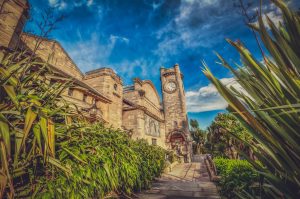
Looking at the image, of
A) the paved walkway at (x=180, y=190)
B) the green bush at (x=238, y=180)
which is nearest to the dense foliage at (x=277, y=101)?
the green bush at (x=238, y=180)

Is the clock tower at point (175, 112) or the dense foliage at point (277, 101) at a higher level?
the clock tower at point (175, 112)

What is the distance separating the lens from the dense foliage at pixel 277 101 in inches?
30.2

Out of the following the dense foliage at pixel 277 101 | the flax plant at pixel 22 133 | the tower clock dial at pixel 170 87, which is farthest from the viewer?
the tower clock dial at pixel 170 87

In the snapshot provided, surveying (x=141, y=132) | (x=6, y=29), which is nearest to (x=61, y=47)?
(x=6, y=29)

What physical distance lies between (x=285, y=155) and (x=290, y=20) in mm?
818

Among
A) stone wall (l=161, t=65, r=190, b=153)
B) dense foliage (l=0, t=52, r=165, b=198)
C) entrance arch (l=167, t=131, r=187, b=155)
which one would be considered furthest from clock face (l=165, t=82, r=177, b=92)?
dense foliage (l=0, t=52, r=165, b=198)

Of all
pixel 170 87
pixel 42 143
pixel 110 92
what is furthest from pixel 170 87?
pixel 42 143

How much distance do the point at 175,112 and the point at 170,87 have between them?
4.94 meters

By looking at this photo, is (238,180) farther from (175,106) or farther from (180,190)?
(175,106)

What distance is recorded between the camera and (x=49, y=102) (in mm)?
1751

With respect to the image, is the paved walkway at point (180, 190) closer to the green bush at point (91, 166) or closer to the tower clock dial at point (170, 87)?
the green bush at point (91, 166)

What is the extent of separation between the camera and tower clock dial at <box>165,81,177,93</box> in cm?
2636

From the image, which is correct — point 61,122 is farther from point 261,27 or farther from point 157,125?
point 157,125

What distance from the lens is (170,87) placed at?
26.8 metres
